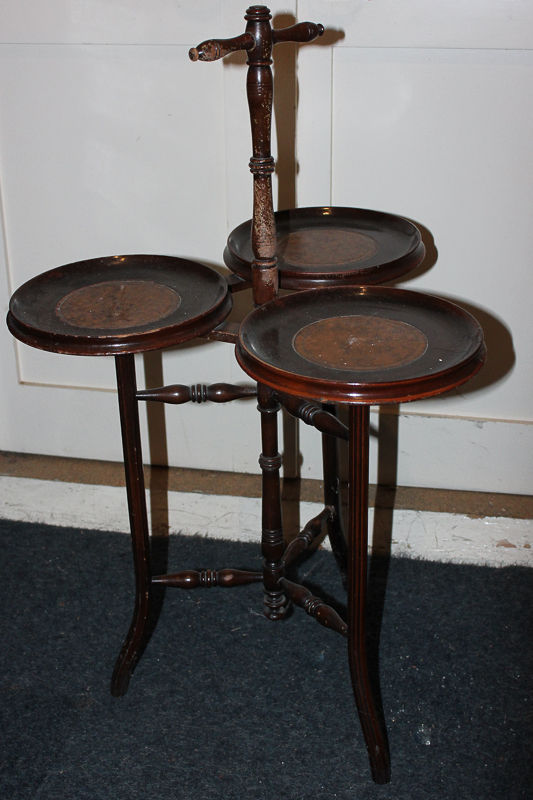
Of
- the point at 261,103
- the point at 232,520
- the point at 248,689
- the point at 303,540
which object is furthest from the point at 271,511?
the point at 261,103

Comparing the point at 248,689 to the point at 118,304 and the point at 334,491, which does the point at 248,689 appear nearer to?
the point at 334,491

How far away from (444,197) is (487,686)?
1219 millimetres

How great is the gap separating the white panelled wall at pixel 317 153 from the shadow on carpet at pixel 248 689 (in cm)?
49

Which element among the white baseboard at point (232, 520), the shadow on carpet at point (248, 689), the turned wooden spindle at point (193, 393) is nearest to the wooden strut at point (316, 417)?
the turned wooden spindle at point (193, 393)

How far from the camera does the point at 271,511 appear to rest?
1.72 metres

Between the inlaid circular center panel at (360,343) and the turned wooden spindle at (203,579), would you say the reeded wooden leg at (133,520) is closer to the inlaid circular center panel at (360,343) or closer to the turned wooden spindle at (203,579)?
the turned wooden spindle at (203,579)

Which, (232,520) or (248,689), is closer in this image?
(248,689)

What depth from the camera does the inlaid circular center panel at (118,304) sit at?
54.8 inches

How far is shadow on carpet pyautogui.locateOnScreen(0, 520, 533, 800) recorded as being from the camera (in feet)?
5.01

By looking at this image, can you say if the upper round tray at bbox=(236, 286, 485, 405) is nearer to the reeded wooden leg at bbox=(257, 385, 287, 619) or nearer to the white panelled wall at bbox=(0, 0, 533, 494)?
the reeded wooden leg at bbox=(257, 385, 287, 619)

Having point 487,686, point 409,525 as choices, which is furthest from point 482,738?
point 409,525

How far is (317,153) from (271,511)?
0.97m

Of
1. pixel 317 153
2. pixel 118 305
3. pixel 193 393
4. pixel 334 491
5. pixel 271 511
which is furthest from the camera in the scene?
pixel 317 153

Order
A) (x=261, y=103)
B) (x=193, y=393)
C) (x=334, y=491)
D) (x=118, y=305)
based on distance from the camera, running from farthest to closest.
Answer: (x=334, y=491), (x=193, y=393), (x=118, y=305), (x=261, y=103)
